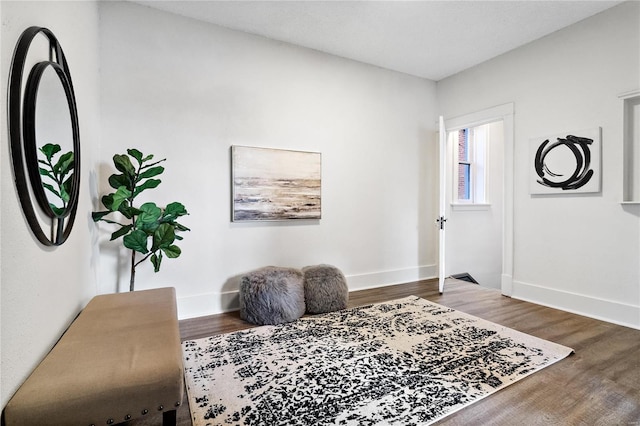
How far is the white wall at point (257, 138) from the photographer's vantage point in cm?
288

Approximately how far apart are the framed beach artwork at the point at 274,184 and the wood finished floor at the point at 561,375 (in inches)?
44.2

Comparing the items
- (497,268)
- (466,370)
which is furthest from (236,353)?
(497,268)

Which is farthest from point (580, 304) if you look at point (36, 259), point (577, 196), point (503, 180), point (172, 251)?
point (36, 259)

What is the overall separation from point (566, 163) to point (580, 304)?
4.78ft

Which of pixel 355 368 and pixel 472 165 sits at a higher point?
pixel 472 165

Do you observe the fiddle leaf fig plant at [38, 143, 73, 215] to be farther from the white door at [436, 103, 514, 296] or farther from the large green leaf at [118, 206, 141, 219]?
the white door at [436, 103, 514, 296]

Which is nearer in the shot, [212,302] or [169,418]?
[169,418]

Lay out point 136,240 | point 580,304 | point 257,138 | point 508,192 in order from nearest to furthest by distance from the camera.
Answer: point 136,240 → point 580,304 → point 257,138 → point 508,192

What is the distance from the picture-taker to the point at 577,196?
10.5 ft

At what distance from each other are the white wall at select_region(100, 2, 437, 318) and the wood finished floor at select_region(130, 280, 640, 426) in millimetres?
711

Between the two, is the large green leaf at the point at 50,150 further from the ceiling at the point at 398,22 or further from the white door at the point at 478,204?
the white door at the point at 478,204

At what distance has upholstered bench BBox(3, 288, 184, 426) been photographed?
100cm

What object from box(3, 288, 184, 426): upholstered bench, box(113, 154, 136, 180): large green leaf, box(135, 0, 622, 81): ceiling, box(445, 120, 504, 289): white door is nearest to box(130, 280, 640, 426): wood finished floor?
box(3, 288, 184, 426): upholstered bench

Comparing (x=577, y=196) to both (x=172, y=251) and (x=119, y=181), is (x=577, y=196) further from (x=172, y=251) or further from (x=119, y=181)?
(x=119, y=181)
